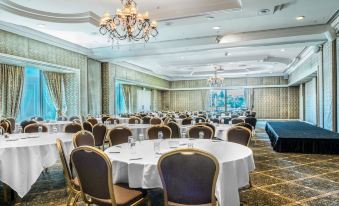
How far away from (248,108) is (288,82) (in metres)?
3.31

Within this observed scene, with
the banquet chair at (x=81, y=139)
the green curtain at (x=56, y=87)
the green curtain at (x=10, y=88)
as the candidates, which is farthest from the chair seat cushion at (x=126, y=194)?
the green curtain at (x=56, y=87)

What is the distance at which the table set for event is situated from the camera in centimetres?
251

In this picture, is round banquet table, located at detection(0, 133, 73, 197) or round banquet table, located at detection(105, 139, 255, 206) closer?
round banquet table, located at detection(105, 139, 255, 206)

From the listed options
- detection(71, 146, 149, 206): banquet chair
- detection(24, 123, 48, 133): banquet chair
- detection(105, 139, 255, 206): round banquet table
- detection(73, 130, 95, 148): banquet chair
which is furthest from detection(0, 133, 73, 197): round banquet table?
detection(24, 123, 48, 133): banquet chair

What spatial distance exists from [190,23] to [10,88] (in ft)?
19.4

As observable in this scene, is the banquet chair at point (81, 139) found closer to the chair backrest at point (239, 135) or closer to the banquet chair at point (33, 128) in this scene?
the chair backrest at point (239, 135)

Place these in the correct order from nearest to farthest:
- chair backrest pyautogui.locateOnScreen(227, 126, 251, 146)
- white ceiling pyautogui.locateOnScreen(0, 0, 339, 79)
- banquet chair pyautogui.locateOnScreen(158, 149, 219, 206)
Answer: banquet chair pyautogui.locateOnScreen(158, 149, 219, 206)
chair backrest pyautogui.locateOnScreen(227, 126, 251, 146)
white ceiling pyautogui.locateOnScreen(0, 0, 339, 79)

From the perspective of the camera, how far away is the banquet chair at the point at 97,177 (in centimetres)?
232

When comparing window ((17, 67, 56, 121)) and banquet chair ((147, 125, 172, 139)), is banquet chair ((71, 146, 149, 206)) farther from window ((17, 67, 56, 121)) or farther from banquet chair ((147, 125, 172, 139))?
window ((17, 67, 56, 121))

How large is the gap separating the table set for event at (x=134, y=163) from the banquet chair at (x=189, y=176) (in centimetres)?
29

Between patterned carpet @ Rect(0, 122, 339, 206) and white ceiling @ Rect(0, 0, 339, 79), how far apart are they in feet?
11.6

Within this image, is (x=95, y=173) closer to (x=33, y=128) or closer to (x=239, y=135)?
(x=239, y=135)

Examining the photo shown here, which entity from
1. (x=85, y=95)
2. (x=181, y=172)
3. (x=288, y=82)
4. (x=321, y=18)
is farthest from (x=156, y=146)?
(x=288, y=82)

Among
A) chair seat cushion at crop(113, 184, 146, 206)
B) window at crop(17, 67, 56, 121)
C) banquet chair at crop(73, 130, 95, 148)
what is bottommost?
chair seat cushion at crop(113, 184, 146, 206)
